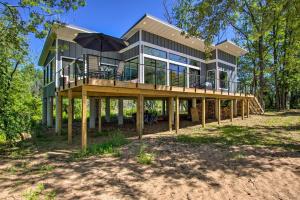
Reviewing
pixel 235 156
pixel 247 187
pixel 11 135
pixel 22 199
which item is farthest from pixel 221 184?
pixel 11 135

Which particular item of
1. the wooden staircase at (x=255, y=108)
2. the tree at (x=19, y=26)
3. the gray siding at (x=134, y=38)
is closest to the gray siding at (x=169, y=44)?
the gray siding at (x=134, y=38)

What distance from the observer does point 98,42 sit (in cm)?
884

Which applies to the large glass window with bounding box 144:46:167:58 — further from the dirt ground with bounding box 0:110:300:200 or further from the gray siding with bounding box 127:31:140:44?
the dirt ground with bounding box 0:110:300:200

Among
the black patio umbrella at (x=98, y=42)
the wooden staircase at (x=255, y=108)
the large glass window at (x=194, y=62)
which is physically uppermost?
the large glass window at (x=194, y=62)

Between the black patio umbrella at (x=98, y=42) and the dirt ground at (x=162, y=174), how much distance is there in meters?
4.11

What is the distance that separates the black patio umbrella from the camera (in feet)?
28.0

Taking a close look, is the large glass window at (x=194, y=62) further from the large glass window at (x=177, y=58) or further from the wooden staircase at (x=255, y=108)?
the wooden staircase at (x=255, y=108)

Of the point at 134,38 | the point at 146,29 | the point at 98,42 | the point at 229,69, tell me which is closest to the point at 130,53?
the point at 134,38

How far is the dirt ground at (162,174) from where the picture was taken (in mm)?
4094

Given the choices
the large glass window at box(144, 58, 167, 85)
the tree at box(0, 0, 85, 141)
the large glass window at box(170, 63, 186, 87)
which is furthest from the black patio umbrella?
the large glass window at box(170, 63, 186, 87)

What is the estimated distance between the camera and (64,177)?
186 inches

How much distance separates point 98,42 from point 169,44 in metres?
6.11

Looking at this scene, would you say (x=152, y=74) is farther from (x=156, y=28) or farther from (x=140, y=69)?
(x=156, y=28)

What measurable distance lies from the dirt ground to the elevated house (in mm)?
2103
